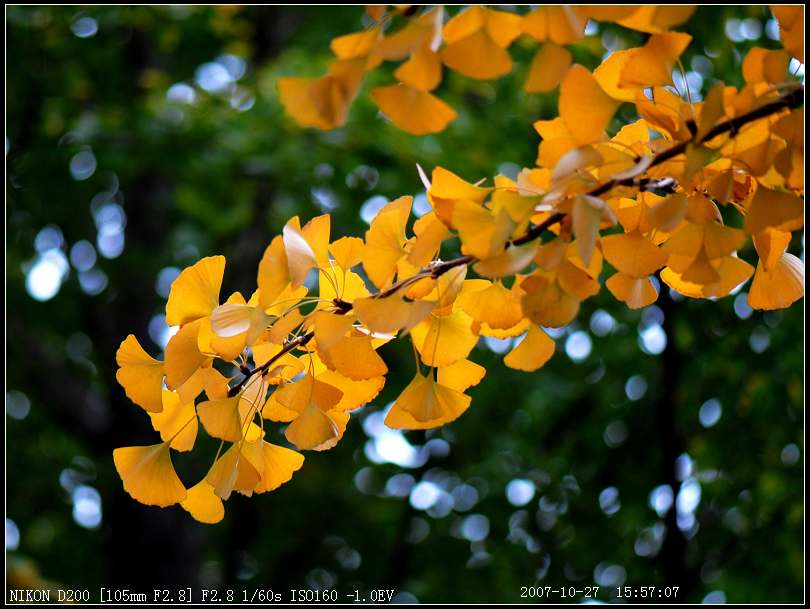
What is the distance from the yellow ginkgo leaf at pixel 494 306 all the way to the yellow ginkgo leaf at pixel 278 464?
0.62ft

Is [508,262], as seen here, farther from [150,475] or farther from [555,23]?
[150,475]

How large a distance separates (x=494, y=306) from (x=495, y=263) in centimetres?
9

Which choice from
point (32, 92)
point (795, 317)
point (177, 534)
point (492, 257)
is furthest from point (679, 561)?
point (32, 92)

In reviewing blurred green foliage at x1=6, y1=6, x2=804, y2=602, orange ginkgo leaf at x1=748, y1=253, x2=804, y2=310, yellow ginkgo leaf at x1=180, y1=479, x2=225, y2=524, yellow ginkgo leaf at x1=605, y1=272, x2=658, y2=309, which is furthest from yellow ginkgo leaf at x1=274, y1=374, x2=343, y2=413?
blurred green foliage at x1=6, y1=6, x2=804, y2=602

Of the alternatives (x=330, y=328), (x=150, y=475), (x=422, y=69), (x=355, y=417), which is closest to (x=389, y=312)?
(x=330, y=328)

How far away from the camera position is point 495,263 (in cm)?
49

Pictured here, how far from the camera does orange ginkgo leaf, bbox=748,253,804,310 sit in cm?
61

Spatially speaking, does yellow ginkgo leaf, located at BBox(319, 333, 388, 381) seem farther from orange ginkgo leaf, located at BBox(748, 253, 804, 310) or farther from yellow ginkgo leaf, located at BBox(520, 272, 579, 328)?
orange ginkgo leaf, located at BBox(748, 253, 804, 310)

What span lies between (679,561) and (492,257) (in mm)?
2051

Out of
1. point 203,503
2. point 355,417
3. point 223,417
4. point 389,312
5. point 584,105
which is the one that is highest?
point 584,105

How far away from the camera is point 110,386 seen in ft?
12.4

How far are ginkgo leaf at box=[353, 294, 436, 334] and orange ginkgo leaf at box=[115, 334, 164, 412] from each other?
0.20 meters

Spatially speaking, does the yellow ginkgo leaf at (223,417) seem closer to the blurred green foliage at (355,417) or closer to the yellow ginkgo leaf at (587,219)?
the yellow ginkgo leaf at (587,219)

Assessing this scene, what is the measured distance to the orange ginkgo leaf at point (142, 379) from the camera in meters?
0.64
